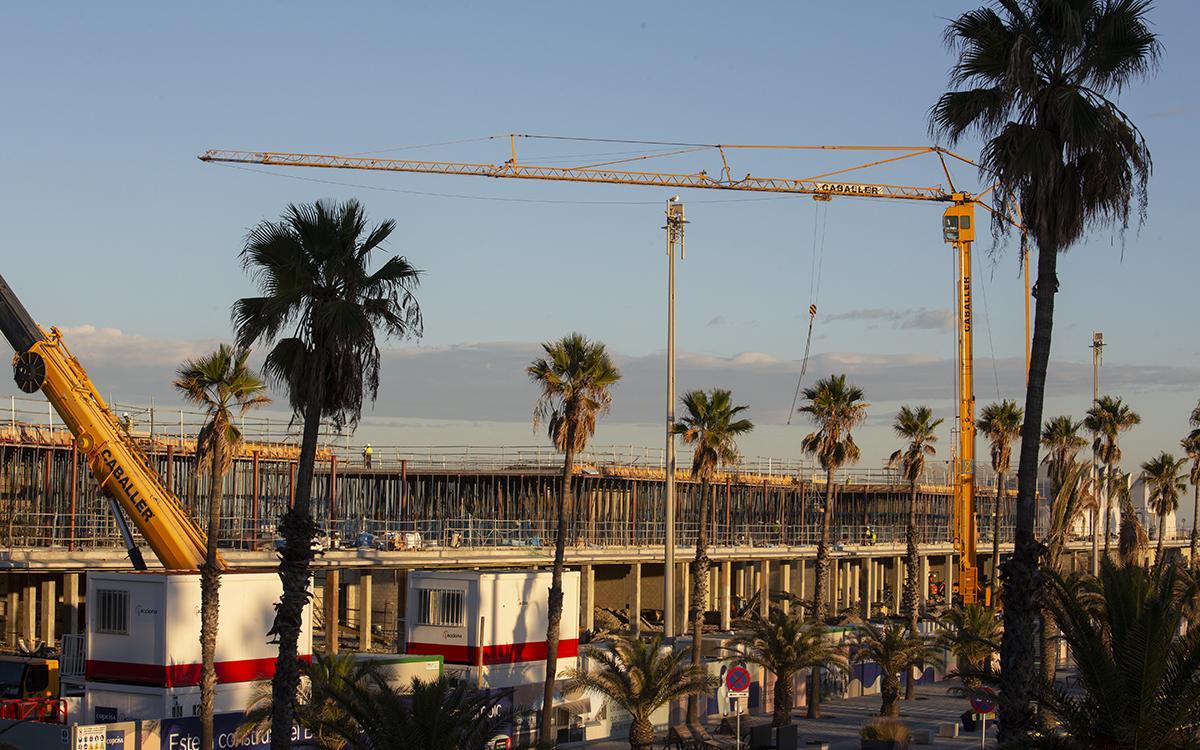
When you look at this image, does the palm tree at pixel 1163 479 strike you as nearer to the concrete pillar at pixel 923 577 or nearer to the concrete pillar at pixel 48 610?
the concrete pillar at pixel 923 577

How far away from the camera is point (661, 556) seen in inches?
2682

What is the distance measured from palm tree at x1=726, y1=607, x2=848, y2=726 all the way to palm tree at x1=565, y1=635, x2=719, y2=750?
515cm

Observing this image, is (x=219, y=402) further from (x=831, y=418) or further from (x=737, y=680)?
(x=831, y=418)

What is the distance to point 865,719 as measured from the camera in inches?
1622

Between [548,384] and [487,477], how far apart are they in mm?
45614

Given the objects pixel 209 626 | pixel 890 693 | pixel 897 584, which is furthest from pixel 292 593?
pixel 897 584

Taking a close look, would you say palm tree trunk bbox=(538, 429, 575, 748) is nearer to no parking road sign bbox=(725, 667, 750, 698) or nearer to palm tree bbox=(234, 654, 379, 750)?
palm tree bbox=(234, 654, 379, 750)

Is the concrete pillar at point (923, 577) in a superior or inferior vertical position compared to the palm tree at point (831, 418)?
inferior

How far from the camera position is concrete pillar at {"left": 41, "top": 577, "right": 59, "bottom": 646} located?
47.3 meters

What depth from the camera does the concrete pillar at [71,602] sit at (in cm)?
4519

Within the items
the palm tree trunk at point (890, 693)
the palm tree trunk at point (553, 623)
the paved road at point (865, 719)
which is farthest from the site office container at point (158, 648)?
the palm tree trunk at point (890, 693)

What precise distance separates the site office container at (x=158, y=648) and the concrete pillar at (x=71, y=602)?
16581mm

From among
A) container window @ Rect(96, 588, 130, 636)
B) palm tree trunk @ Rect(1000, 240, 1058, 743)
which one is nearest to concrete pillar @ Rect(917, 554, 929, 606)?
container window @ Rect(96, 588, 130, 636)

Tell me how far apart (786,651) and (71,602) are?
23711 mm
